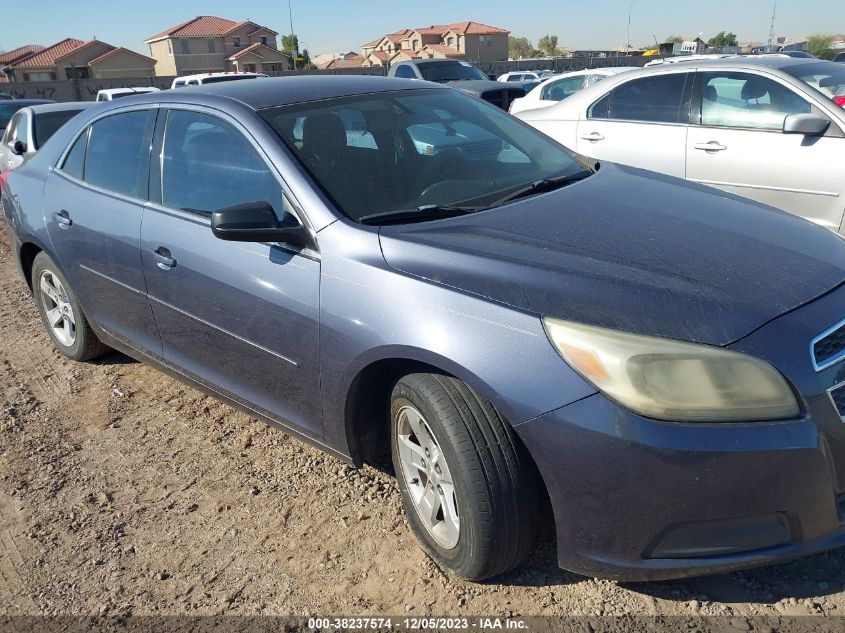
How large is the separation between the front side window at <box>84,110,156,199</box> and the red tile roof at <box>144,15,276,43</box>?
255 feet

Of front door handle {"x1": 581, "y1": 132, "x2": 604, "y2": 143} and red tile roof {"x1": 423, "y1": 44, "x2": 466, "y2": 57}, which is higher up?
front door handle {"x1": 581, "y1": 132, "x2": 604, "y2": 143}

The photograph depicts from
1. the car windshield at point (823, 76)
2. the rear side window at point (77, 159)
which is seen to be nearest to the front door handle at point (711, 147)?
the car windshield at point (823, 76)

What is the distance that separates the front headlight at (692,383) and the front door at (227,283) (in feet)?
3.84

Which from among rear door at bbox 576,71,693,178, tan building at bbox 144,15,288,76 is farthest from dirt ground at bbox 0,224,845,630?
tan building at bbox 144,15,288,76

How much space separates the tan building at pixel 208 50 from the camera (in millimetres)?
73625

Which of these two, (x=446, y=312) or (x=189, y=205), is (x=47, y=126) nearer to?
(x=189, y=205)

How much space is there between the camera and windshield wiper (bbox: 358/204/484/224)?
2.75 meters

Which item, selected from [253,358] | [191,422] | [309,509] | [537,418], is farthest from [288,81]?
[537,418]

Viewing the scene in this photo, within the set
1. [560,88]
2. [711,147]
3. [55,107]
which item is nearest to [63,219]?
[711,147]

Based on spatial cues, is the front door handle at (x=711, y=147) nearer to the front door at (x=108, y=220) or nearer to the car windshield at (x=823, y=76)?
the car windshield at (x=823, y=76)

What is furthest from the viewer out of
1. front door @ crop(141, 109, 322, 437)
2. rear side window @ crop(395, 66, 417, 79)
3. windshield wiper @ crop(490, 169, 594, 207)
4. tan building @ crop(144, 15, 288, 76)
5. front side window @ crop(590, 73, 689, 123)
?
tan building @ crop(144, 15, 288, 76)

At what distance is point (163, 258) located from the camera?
11.0ft

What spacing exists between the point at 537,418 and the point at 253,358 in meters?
1.42

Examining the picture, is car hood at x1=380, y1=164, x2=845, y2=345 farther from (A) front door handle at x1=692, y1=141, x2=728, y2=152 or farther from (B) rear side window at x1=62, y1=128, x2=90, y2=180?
(A) front door handle at x1=692, y1=141, x2=728, y2=152
